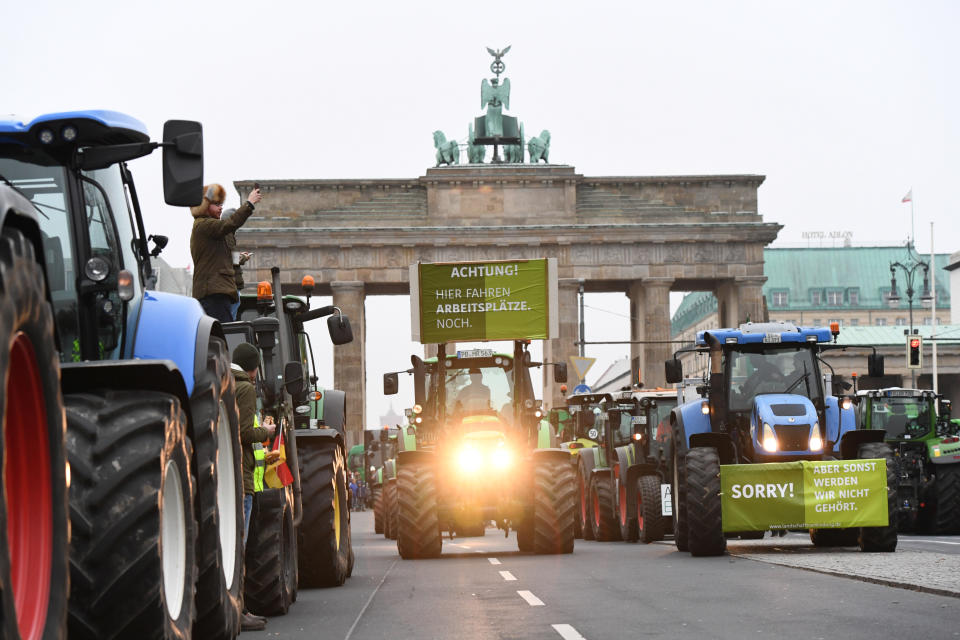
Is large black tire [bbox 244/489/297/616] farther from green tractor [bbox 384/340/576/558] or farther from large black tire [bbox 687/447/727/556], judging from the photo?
green tractor [bbox 384/340/576/558]

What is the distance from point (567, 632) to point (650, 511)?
14.6 meters

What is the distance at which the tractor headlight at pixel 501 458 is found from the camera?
21.0 meters

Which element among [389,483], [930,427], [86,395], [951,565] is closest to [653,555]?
[951,565]

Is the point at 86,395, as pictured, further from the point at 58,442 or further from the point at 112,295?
the point at 112,295

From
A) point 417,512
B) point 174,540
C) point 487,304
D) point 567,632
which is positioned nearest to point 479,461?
point 417,512

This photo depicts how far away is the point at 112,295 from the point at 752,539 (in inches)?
804

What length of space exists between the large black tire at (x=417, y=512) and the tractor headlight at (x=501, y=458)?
4.41 ft

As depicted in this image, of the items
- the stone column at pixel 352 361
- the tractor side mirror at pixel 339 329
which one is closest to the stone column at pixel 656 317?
the stone column at pixel 352 361

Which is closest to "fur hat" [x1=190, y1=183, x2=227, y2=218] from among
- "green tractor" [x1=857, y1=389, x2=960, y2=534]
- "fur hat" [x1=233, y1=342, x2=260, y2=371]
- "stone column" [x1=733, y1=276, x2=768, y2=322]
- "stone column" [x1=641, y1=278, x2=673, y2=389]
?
"fur hat" [x1=233, y1=342, x2=260, y2=371]

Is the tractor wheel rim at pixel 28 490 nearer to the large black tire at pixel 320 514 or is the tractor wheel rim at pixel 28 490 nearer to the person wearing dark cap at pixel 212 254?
the person wearing dark cap at pixel 212 254

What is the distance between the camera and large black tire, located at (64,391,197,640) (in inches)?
191

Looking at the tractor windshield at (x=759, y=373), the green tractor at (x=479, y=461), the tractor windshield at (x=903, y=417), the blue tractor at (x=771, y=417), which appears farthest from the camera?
the tractor windshield at (x=903, y=417)

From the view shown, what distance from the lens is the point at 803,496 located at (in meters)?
18.8

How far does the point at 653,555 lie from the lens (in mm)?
20062
